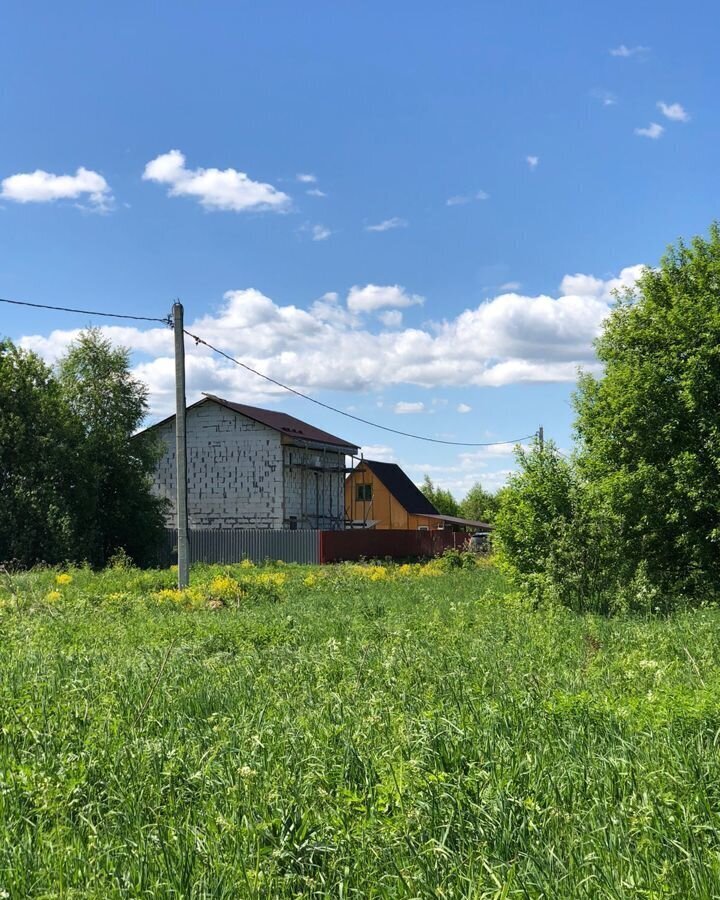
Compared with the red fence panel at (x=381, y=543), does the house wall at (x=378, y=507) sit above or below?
above

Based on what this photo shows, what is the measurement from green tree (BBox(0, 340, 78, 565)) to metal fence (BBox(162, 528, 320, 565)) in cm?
582

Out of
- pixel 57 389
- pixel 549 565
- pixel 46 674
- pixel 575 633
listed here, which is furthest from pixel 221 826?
pixel 57 389

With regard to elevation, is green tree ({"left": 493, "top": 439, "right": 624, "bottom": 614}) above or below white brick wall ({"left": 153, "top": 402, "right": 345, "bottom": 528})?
below

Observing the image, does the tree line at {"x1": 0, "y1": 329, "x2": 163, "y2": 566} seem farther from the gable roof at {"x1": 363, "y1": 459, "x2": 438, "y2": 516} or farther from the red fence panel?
the gable roof at {"x1": 363, "y1": 459, "x2": 438, "y2": 516}

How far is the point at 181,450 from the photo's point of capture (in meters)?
16.5

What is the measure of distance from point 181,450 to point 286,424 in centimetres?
2619

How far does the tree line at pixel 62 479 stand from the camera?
28.5 meters

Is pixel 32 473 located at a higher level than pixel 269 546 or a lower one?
higher

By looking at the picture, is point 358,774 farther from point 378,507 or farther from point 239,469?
point 378,507

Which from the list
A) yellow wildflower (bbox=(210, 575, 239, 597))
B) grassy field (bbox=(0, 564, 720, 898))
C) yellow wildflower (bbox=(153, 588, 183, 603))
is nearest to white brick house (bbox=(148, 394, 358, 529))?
yellow wildflower (bbox=(210, 575, 239, 597))

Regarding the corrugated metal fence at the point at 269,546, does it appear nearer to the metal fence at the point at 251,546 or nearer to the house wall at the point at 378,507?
the metal fence at the point at 251,546

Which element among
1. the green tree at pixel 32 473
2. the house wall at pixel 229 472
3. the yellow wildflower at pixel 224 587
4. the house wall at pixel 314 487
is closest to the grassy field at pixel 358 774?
the yellow wildflower at pixel 224 587

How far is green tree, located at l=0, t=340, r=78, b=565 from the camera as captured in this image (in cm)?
2839

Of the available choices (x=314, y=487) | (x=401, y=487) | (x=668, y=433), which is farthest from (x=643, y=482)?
(x=401, y=487)
